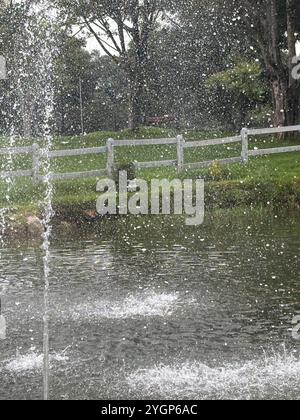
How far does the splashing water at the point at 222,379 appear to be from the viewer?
24.3ft

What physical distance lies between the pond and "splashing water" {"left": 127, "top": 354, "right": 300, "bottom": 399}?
11mm

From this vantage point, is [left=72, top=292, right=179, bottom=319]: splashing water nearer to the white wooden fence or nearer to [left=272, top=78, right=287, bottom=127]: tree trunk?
the white wooden fence

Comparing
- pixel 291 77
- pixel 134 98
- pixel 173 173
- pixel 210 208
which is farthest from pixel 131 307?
pixel 134 98

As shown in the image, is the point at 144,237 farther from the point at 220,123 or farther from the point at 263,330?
the point at 220,123

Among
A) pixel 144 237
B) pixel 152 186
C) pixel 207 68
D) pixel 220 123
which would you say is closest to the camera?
pixel 144 237

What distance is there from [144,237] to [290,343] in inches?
317

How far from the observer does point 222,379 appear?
7.73 meters

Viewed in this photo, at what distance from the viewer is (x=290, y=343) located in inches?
347

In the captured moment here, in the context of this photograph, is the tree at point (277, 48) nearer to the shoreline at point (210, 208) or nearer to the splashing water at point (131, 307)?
the shoreline at point (210, 208)

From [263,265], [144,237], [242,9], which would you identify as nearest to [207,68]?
[242,9]

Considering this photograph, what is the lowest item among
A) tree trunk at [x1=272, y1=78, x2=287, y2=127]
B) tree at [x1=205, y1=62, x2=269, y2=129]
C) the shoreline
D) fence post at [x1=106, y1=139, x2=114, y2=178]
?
the shoreline

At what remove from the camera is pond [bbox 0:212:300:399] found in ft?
25.4

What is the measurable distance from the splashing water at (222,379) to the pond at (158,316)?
0.01 meters

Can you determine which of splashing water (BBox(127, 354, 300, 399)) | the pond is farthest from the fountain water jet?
splashing water (BBox(127, 354, 300, 399))
